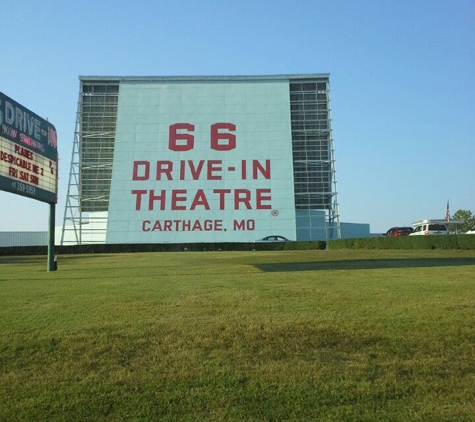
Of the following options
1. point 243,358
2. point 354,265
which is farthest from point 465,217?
point 243,358

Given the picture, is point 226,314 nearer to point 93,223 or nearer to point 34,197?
point 34,197

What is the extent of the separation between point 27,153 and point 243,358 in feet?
49.5

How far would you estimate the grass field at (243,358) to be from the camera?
5309 millimetres

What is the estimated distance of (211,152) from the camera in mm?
54406

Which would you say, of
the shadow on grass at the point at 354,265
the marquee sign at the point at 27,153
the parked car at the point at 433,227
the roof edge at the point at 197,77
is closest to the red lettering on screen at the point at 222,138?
the roof edge at the point at 197,77

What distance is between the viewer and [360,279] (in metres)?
12.9

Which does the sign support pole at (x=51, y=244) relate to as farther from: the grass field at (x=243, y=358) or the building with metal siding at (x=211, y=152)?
the building with metal siding at (x=211, y=152)

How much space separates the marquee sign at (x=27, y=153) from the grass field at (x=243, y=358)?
9289mm

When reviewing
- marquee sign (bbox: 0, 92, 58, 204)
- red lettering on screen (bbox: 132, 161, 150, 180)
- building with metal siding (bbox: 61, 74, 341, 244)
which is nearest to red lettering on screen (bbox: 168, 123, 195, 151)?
building with metal siding (bbox: 61, 74, 341, 244)

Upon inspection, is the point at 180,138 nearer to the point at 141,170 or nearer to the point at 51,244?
the point at 141,170

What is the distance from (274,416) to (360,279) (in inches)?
319

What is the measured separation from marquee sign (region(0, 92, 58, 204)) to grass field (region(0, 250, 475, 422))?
30.5 ft

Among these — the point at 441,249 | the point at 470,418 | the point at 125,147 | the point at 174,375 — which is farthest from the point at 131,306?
the point at 125,147

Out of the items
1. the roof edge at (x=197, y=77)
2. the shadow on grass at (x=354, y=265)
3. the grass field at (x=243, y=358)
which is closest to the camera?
the grass field at (x=243, y=358)
